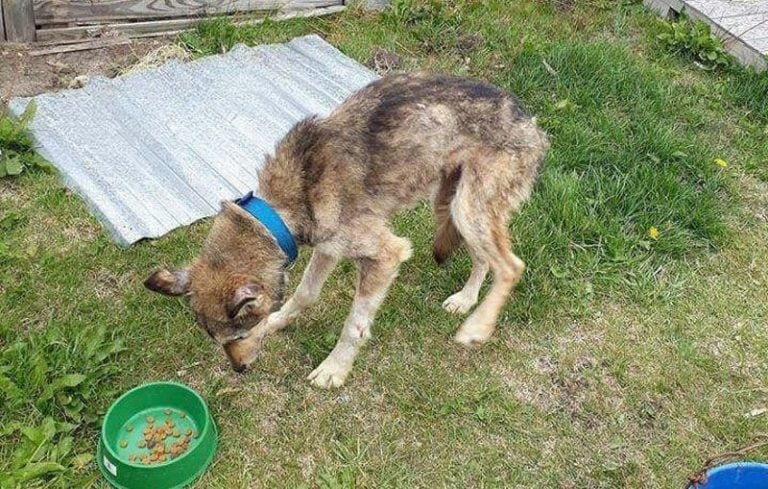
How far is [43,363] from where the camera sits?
3.50 meters

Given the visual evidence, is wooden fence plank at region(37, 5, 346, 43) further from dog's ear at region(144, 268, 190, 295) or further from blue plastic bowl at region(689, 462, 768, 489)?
blue plastic bowl at region(689, 462, 768, 489)

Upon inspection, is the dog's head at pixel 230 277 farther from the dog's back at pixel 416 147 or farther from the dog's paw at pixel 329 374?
the dog's paw at pixel 329 374

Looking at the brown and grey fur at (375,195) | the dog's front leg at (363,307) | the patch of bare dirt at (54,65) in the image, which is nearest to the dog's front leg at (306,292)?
the brown and grey fur at (375,195)

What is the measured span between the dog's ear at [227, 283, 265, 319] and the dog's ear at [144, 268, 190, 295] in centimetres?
25

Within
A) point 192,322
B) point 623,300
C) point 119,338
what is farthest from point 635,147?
point 119,338

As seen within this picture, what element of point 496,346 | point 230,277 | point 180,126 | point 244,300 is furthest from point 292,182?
point 180,126

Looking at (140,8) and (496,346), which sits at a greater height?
(496,346)

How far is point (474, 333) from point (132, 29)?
12.7ft

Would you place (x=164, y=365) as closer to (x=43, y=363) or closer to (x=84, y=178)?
(x=43, y=363)

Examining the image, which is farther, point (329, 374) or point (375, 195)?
point (329, 374)

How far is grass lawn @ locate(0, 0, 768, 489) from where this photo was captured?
353cm

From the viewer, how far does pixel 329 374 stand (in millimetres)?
3861

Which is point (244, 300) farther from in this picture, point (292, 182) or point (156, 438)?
point (156, 438)

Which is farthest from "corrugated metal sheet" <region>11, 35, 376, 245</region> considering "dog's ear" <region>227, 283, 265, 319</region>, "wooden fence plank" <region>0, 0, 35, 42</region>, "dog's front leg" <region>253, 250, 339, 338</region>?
"dog's ear" <region>227, 283, 265, 319</region>
